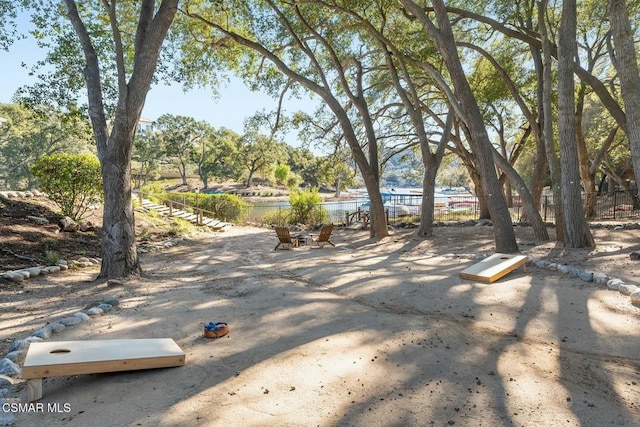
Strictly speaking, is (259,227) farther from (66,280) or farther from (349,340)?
(349,340)

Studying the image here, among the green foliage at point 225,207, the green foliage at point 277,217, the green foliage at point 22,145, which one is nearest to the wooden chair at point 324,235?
the green foliage at point 277,217

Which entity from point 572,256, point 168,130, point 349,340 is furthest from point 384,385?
point 168,130

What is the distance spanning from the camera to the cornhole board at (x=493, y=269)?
5535mm

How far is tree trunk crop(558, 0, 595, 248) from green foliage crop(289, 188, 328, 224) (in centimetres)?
1342

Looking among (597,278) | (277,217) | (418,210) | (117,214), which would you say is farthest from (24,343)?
(418,210)

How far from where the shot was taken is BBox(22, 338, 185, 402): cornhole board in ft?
8.48

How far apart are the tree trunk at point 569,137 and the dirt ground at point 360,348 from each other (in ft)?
3.30

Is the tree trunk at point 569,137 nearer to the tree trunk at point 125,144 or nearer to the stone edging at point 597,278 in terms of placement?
the stone edging at point 597,278

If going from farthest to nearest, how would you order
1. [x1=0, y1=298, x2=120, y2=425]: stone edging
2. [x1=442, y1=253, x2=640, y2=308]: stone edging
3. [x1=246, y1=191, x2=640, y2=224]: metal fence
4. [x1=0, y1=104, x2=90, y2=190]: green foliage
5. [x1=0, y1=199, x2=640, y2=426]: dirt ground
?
1. [x1=0, y1=104, x2=90, y2=190]: green foliage
2. [x1=246, y1=191, x2=640, y2=224]: metal fence
3. [x1=442, y1=253, x2=640, y2=308]: stone edging
4. [x1=0, y1=298, x2=120, y2=425]: stone edging
5. [x1=0, y1=199, x2=640, y2=426]: dirt ground

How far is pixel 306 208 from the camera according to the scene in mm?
20266

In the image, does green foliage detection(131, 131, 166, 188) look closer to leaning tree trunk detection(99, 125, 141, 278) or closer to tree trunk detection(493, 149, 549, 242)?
leaning tree trunk detection(99, 125, 141, 278)

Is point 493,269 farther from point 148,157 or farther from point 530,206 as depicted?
point 148,157

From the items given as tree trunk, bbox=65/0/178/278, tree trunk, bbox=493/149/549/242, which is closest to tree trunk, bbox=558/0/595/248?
tree trunk, bbox=493/149/549/242

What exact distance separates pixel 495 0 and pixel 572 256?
8.03m
